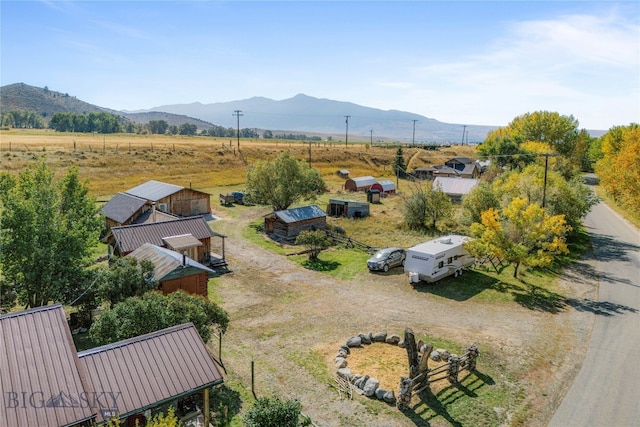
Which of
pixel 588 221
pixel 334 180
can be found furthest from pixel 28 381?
pixel 334 180

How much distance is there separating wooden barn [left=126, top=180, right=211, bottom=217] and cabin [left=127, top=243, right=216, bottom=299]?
20515 mm

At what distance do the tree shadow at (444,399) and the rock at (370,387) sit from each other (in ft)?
4.71

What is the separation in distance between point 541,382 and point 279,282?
1791cm

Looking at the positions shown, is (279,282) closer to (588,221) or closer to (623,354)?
(623,354)

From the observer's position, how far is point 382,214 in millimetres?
56656

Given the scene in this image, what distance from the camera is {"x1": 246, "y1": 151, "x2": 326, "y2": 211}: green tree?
4941 centimetres

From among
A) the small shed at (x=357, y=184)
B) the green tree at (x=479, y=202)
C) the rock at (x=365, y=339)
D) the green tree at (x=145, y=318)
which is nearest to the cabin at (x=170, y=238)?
the green tree at (x=145, y=318)

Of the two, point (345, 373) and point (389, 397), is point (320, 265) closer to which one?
point (345, 373)

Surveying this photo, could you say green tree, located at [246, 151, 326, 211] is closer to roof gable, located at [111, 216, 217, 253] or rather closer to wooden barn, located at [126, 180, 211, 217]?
wooden barn, located at [126, 180, 211, 217]

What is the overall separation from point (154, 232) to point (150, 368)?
20.2 meters

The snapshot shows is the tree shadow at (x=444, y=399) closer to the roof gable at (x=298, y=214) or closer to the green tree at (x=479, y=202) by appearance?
the green tree at (x=479, y=202)

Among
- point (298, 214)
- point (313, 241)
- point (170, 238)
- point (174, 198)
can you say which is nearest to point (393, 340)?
point (313, 241)

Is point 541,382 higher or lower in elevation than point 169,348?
lower

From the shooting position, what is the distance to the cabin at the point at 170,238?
101ft
